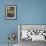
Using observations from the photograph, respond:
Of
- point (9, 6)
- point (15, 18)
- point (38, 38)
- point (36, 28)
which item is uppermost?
point (9, 6)

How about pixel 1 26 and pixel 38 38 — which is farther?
pixel 1 26

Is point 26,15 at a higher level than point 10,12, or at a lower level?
lower

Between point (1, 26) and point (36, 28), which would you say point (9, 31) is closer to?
point (1, 26)

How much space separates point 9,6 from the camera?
5117mm

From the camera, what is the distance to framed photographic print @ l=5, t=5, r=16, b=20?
5.12 metres

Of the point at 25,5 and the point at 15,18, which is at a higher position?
the point at 25,5

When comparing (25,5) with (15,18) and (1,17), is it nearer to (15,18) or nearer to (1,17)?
(15,18)

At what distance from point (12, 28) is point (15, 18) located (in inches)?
15.4

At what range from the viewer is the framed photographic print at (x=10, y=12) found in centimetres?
512

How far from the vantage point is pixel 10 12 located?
202 inches

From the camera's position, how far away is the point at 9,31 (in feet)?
16.8

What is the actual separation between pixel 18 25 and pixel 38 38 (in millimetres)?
911

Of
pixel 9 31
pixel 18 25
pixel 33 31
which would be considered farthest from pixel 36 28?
pixel 9 31

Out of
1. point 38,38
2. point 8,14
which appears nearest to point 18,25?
point 8,14
